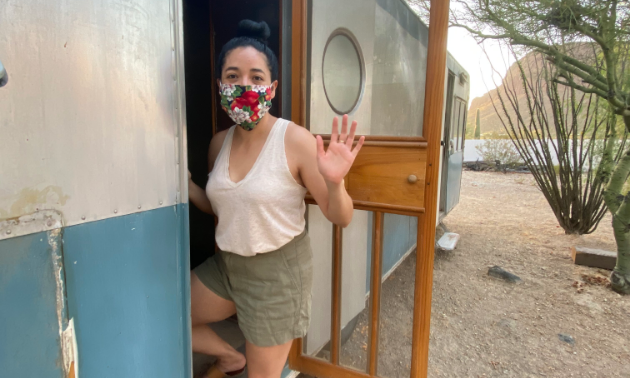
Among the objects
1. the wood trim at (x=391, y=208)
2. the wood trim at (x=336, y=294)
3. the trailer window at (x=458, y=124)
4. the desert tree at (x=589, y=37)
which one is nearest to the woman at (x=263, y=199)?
the wood trim at (x=391, y=208)

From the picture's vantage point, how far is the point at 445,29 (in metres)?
1.54

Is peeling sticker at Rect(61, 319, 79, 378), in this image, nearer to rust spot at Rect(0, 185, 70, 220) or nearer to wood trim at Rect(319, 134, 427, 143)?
rust spot at Rect(0, 185, 70, 220)

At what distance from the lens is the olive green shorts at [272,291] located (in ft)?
4.81

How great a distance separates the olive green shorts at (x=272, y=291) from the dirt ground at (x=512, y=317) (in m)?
0.80

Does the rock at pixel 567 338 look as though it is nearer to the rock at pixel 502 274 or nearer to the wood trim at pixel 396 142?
the rock at pixel 502 274

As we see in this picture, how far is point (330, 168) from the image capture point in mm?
1247

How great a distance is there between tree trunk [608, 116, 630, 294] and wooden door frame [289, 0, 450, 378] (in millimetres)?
3740

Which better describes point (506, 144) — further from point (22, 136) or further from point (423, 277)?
point (22, 136)

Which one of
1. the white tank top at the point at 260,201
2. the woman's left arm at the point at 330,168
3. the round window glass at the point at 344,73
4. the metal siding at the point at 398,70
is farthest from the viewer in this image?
the round window glass at the point at 344,73

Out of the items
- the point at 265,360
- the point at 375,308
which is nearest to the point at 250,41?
the point at 265,360

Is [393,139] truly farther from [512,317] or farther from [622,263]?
[622,263]

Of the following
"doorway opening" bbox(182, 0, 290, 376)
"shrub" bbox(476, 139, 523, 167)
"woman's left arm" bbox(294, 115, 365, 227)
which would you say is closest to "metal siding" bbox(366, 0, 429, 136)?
"woman's left arm" bbox(294, 115, 365, 227)

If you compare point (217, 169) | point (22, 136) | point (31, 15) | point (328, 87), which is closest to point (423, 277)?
point (217, 169)

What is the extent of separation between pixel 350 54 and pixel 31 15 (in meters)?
1.77
